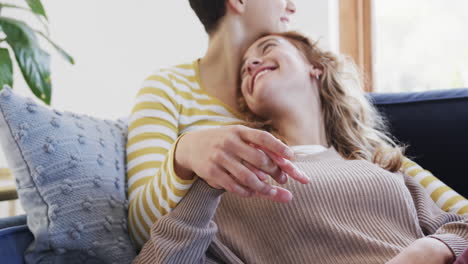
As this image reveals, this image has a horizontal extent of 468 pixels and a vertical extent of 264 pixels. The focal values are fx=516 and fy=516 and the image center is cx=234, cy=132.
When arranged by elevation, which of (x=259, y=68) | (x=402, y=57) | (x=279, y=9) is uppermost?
(x=279, y=9)

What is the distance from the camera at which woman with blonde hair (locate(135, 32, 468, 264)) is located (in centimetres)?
76

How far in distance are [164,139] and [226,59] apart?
308 millimetres

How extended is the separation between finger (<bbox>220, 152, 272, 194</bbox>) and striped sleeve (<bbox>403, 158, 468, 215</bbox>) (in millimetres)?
653

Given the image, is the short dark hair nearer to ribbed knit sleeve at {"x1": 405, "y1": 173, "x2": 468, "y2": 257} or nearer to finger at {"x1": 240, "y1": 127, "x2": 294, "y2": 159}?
ribbed knit sleeve at {"x1": 405, "y1": 173, "x2": 468, "y2": 257}

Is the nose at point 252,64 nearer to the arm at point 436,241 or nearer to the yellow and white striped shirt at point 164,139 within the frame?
the yellow and white striped shirt at point 164,139

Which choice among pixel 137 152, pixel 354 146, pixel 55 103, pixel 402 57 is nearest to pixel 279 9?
pixel 354 146

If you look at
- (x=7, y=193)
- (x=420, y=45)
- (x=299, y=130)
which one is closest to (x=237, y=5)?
(x=299, y=130)

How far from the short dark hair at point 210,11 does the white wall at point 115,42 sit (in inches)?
37.2

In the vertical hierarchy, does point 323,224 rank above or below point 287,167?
below

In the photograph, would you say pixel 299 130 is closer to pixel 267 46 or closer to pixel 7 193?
pixel 267 46

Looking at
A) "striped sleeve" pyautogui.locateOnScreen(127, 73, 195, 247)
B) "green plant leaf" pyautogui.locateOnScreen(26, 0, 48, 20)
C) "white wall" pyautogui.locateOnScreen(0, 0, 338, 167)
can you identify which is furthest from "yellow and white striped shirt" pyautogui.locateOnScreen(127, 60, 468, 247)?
"white wall" pyautogui.locateOnScreen(0, 0, 338, 167)

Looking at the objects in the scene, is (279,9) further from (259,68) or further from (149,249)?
(149,249)

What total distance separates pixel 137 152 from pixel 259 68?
33cm

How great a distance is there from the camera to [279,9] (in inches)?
49.2
